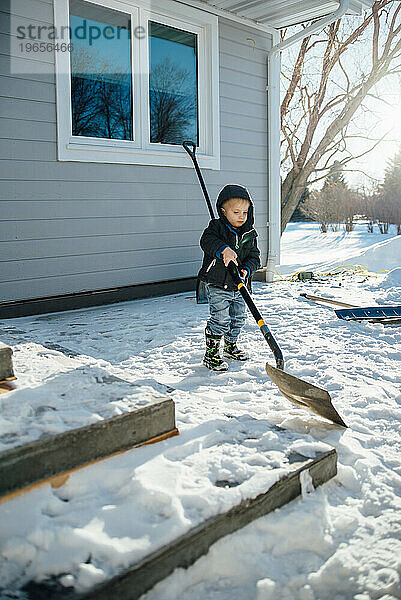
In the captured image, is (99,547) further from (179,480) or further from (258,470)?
(258,470)

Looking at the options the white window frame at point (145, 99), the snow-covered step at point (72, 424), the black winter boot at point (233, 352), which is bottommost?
→ the black winter boot at point (233, 352)

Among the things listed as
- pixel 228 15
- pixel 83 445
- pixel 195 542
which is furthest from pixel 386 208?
pixel 195 542

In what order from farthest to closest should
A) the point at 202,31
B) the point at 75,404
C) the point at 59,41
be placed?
the point at 202,31, the point at 59,41, the point at 75,404

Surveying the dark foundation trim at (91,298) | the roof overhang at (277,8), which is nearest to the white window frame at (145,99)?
the roof overhang at (277,8)

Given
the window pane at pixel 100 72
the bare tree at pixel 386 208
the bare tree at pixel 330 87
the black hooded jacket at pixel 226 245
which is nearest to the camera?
the black hooded jacket at pixel 226 245

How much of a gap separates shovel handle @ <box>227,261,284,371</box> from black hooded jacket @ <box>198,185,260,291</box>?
0.26ft

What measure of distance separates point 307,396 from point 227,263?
1.10m

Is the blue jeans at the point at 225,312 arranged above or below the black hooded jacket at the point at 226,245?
below

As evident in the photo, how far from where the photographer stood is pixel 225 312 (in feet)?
11.1

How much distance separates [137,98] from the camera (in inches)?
207

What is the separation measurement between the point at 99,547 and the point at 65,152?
12.8 ft

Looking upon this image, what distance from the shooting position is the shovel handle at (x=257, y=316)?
9.13ft

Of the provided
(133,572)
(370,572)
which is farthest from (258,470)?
(133,572)

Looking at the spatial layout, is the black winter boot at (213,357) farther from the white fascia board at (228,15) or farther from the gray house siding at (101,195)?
the white fascia board at (228,15)
